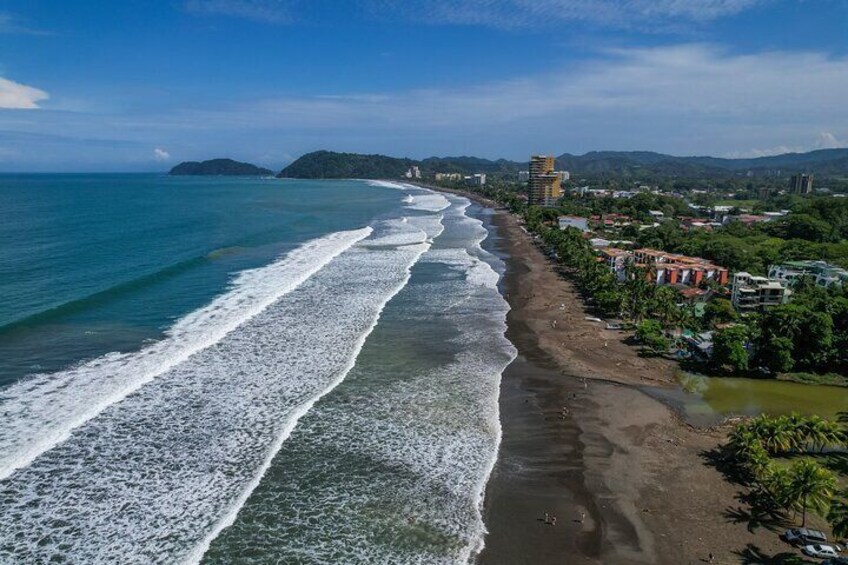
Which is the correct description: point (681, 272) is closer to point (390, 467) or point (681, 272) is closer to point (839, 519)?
point (839, 519)

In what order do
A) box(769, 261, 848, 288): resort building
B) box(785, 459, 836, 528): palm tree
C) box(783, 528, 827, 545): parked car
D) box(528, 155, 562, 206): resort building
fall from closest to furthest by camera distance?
1. box(783, 528, 827, 545): parked car
2. box(785, 459, 836, 528): palm tree
3. box(769, 261, 848, 288): resort building
4. box(528, 155, 562, 206): resort building

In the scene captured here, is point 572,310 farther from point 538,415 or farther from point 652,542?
point 652,542

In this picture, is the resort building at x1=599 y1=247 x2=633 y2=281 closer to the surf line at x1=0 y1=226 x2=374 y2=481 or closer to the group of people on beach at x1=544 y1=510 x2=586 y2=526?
the surf line at x1=0 y1=226 x2=374 y2=481

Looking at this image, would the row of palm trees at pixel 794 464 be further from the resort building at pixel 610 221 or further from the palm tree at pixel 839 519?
the resort building at pixel 610 221

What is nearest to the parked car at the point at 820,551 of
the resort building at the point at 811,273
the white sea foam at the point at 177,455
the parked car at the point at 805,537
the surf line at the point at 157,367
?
the parked car at the point at 805,537

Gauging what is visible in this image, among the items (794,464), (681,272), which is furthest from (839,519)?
(681,272)

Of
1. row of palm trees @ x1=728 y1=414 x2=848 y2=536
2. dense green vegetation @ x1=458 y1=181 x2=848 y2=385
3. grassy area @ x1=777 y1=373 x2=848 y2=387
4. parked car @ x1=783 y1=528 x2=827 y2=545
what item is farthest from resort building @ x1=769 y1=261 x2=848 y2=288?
parked car @ x1=783 y1=528 x2=827 y2=545
